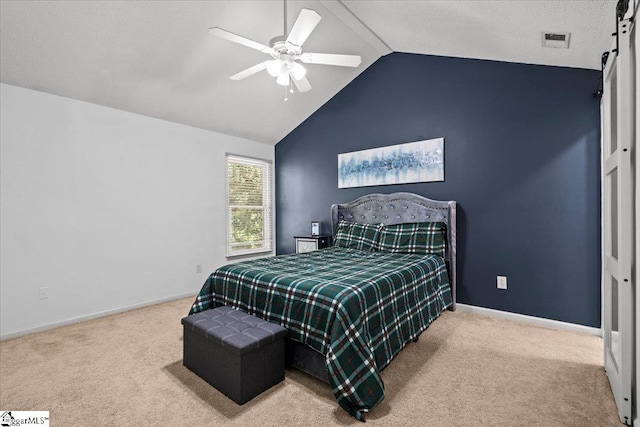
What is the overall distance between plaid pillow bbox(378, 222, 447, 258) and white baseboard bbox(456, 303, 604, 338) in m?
0.68

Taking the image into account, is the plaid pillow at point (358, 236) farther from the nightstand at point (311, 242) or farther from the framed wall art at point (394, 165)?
the framed wall art at point (394, 165)

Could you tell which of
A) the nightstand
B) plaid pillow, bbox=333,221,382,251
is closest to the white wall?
the nightstand

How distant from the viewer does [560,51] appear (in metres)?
2.66

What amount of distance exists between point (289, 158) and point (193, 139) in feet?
5.15

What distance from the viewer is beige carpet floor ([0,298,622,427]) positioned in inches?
68.1

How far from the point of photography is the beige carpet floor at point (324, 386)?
173cm

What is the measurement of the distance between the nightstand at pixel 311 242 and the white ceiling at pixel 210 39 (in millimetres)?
2146

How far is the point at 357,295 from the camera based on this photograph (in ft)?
6.45

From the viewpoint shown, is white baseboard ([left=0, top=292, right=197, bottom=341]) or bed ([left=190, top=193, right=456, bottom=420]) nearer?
bed ([left=190, top=193, right=456, bottom=420])

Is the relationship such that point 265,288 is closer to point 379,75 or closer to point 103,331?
point 103,331

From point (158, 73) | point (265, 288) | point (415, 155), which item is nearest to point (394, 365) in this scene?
point (265, 288)

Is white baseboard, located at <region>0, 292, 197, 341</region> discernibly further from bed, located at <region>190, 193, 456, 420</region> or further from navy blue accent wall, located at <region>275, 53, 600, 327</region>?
navy blue accent wall, located at <region>275, 53, 600, 327</region>

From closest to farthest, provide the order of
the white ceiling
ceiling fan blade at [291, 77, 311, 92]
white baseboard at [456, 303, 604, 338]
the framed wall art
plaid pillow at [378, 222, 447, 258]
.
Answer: the white ceiling → ceiling fan blade at [291, 77, 311, 92] → white baseboard at [456, 303, 604, 338] → plaid pillow at [378, 222, 447, 258] → the framed wall art

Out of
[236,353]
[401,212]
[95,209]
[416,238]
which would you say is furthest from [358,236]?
[95,209]
